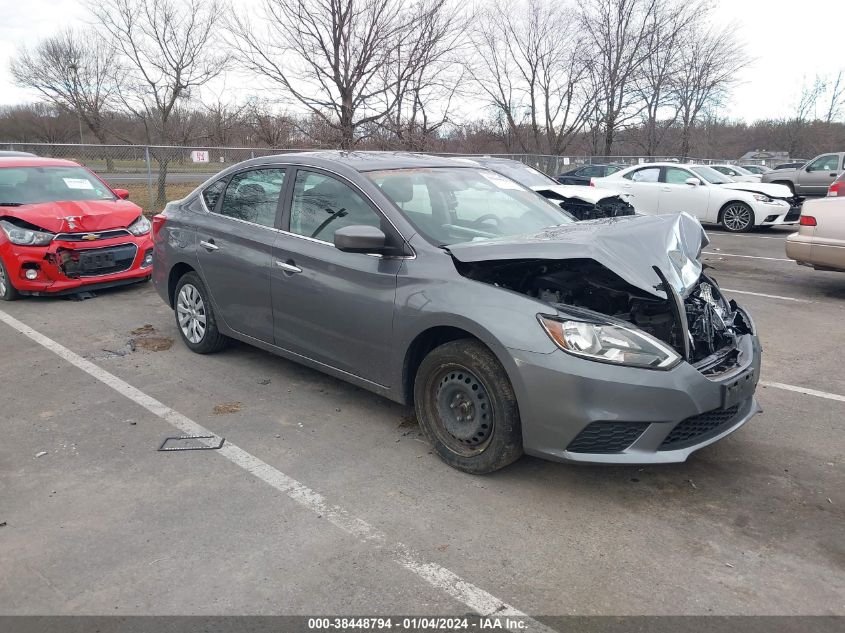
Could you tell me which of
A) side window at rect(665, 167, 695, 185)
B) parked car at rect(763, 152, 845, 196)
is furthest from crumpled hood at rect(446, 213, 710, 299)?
parked car at rect(763, 152, 845, 196)

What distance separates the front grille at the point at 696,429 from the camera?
3195 millimetres

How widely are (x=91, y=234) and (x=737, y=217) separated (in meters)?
13.2

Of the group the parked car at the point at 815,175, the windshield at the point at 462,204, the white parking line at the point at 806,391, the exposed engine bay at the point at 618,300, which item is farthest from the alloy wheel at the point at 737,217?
the exposed engine bay at the point at 618,300

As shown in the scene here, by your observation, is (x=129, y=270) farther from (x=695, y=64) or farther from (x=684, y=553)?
(x=695, y=64)

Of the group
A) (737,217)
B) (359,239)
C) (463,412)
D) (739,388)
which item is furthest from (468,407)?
(737,217)

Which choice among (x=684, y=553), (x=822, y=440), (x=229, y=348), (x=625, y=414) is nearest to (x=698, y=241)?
(x=822, y=440)

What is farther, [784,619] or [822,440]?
[822,440]

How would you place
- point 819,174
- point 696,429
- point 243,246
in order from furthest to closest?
point 819,174 → point 243,246 → point 696,429

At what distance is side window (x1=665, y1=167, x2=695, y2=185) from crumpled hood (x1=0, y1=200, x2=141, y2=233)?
12.1 meters

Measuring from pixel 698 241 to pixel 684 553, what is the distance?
223 centimetres

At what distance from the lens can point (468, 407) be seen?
11.6ft

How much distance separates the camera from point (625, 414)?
309 centimetres

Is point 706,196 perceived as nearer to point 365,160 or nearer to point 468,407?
point 365,160

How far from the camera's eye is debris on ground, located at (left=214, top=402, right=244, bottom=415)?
445 centimetres
